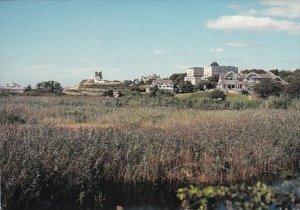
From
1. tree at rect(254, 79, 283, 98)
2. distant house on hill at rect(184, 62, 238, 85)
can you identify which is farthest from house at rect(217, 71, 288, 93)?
distant house on hill at rect(184, 62, 238, 85)

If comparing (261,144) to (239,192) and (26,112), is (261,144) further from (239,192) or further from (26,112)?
(26,112)

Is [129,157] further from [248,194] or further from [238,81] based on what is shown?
[238,81]

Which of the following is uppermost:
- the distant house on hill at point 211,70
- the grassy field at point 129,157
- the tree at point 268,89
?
the distant house on hill at point 211,70

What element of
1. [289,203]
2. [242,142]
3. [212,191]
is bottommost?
[242,142]

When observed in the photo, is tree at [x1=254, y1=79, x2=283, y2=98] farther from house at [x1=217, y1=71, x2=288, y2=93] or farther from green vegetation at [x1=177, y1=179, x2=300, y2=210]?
green vegetation at [x1=177, y1=179, x2=300, y2=210]

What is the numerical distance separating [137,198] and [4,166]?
11.9 ft

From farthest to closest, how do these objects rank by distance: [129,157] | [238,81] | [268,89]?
[238,81] → [268,89] → [129,157]

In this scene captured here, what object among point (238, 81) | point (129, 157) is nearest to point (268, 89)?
point (238, 81)

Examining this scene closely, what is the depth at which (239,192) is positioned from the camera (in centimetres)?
363

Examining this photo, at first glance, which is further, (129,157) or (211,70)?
(211,70)

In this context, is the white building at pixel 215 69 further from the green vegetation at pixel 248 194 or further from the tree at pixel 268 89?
the green vegetation at pixel 248 194

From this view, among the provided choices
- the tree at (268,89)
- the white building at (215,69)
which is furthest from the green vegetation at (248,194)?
the white building at (215,69)

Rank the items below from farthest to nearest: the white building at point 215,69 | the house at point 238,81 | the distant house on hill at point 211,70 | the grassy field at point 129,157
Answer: the white building at point 215,69, the distant house on hill at point 211,70, the house at point 238,81, the grassy field at point 129,157

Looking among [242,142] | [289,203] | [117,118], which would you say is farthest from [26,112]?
[289,203]
